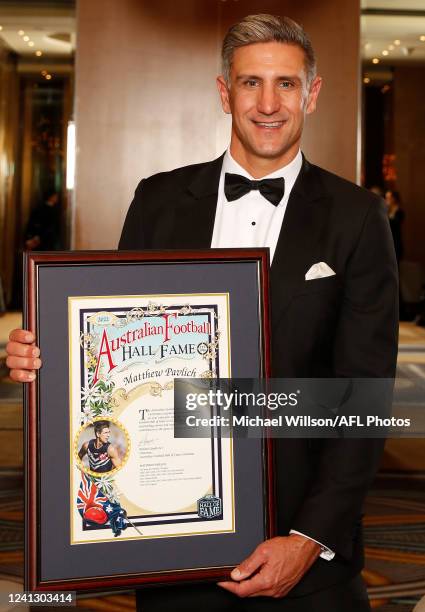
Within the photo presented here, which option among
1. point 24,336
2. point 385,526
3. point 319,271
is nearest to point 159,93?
point 385,526

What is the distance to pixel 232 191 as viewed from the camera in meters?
1.59

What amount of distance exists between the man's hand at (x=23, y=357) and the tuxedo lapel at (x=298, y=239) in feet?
1.45

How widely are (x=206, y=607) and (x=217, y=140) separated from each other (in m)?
4.42

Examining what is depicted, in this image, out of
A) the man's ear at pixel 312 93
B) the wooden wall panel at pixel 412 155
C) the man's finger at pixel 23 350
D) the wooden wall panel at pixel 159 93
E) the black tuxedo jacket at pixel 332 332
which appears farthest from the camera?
the wooden wall panel at pixel 412 155

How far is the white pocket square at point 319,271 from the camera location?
1.44 metres

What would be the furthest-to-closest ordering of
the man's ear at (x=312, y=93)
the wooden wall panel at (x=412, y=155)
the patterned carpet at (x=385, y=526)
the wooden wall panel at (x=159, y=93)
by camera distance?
1. the wooden wall panel at (x=412, y=155)
2. the wooden wall panel at (x=159, y=93)
3. the patterned carpet at (x=385, y=526)
4. the man's ear at (x=312, y=93)

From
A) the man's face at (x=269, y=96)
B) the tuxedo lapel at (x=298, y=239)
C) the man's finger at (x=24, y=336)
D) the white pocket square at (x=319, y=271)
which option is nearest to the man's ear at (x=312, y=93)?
the man's face at (x=269, y=96)

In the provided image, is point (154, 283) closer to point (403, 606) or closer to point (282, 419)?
point (282, 419)

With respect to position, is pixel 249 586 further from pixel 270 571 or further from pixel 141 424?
pixel 141 424

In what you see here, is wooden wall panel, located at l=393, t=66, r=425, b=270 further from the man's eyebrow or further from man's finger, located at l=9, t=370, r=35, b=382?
man's finger, located at l=9, t=370, r=35, b=382

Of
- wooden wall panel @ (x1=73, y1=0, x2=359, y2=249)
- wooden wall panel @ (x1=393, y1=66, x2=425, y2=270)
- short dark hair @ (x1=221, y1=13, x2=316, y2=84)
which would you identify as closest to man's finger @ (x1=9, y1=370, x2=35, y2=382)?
short dark hair @ (x1=221, y1=13, x2=316, y2=84)

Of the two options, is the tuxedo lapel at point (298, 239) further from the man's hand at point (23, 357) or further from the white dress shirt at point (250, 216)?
the man's hand at point (23, 357)

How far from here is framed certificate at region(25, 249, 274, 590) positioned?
4.01ft

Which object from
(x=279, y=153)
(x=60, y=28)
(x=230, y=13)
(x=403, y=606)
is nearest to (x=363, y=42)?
(x=230, y=13)
